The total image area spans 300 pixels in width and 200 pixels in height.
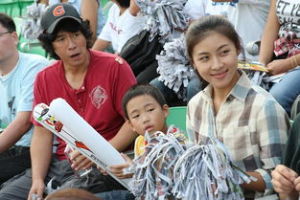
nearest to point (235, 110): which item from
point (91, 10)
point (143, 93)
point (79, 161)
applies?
point (143, 93)

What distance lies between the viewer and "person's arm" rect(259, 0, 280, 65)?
3.68m

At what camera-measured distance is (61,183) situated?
3387mm

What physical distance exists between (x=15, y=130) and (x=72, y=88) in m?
0.59

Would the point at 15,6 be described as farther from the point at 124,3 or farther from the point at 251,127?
the point at 251,127

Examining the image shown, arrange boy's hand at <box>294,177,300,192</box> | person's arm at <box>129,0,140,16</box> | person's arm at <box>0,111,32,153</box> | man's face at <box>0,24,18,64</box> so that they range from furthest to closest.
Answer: person's arm at <box>129,0,140,16</box> < man's face at <box>0,24,18,64</box> < person's arm at <box>0,111,32,153</box> < boy's hand at <box>294,177,300,192</box>

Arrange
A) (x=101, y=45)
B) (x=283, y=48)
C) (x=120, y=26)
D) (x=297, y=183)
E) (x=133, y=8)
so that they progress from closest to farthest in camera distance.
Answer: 1. (x=297, y=183)
2. (x=283, y=48)
3. (x=133, y=8)
4. (x=120, y=26)
5. (x=101, y=45)

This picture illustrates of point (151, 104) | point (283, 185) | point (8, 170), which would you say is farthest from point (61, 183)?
point (283, 185)

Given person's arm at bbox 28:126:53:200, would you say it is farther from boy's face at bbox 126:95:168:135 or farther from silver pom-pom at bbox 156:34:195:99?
silver pom-pom at bbox 156:34:195:99

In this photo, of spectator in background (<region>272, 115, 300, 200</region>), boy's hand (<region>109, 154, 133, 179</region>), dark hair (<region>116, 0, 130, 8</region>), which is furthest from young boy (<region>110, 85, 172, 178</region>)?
dark hair (<region>116, 0, 130, 8</region>)

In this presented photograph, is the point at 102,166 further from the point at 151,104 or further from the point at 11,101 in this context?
the point at 11,101

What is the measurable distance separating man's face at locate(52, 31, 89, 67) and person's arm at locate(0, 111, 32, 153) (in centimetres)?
55

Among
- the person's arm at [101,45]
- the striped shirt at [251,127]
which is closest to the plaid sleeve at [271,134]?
the striped shirt at [251,127]

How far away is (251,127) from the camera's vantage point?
7.70 ft

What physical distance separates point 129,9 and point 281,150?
99.9 inches
